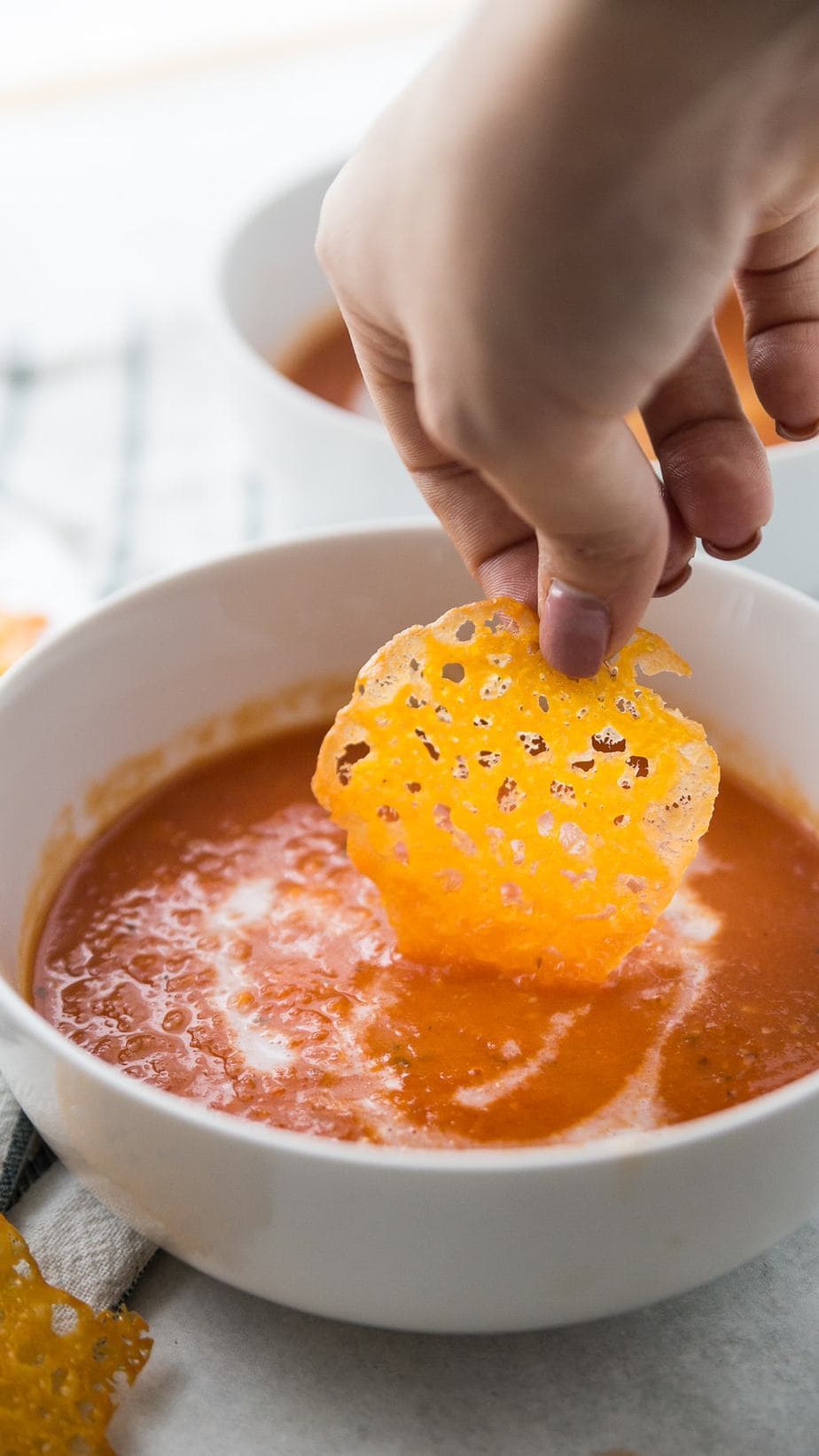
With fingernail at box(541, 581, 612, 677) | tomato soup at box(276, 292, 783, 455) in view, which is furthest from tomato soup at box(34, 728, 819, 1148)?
tomato soup at box(276, 292, 783, 455)

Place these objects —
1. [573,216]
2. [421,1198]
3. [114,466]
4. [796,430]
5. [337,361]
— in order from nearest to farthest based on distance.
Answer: [573,216]
[421,1198]
[796,430]
[114,466]
[337,361]

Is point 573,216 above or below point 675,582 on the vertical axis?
above

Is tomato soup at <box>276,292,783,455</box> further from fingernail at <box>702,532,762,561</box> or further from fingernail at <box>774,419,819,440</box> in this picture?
fingernail at <box>702,532,762,561</box>

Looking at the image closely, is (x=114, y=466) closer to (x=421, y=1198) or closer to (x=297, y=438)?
(x=297, y=438)

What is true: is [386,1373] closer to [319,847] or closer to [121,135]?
[319,847]

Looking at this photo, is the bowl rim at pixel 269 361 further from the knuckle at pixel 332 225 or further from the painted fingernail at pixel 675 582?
the knuckle at pixel 332 225

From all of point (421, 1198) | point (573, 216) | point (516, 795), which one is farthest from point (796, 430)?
point (421, 1198)

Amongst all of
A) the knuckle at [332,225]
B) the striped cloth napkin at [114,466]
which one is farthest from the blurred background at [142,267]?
the knuckle at [332,225]
